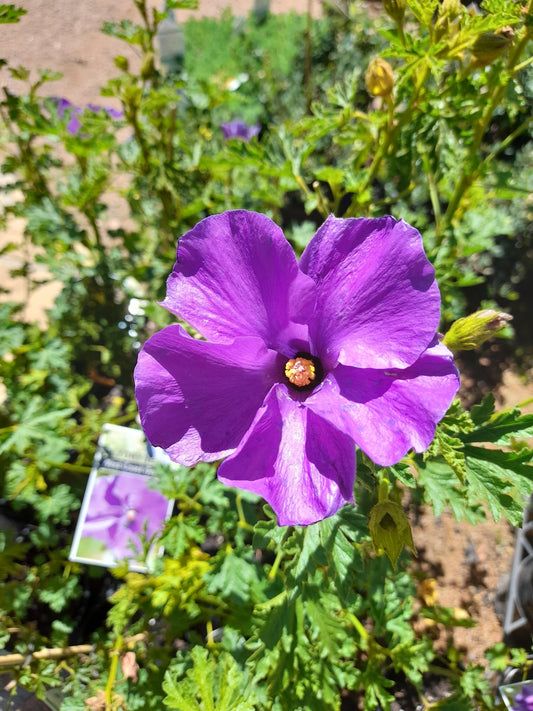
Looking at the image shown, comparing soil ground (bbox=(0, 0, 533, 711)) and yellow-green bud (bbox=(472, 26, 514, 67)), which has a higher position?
yellow-green bud (bbox=(472, 26, 514, 67))

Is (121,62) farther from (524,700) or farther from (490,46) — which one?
(524,700)

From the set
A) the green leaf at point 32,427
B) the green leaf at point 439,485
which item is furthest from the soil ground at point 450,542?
the green leaf at point 439,485

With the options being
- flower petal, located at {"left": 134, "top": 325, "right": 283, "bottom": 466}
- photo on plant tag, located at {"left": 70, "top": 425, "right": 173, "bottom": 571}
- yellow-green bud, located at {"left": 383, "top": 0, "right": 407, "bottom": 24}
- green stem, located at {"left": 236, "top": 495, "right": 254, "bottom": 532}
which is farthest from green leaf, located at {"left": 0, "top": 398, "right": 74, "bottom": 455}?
yellow-green bud, located at {"left": 383, "top": 0, "right": 407, "bottom": 24}

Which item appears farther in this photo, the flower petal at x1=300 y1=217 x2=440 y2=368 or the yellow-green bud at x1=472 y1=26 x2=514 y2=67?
the yellow-green bud at x1=472 y1=26 x2=514 y2=67

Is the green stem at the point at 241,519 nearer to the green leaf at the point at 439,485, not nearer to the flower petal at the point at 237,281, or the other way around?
the green leaf at the point at 439,485

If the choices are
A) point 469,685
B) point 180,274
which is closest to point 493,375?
point 469,685

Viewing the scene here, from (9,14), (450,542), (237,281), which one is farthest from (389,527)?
(450,542)

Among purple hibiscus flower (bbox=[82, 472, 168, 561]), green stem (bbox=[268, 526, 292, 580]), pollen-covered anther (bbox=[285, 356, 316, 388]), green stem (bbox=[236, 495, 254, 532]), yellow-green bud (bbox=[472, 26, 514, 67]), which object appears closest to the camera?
pollen-covered anther (bbox=[285, 356, 316, 388])

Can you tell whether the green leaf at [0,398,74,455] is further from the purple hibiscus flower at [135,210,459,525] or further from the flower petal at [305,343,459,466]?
the flower petal at [305,343,459,466]
